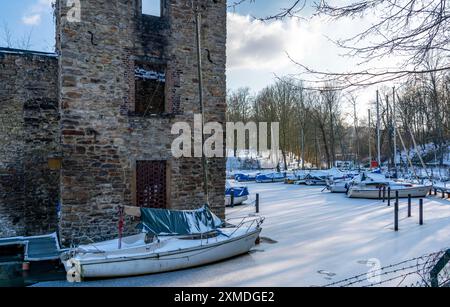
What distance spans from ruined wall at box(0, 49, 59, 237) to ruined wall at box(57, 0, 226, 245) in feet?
6.45

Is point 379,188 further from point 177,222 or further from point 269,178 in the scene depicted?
point 177,222

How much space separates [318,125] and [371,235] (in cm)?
3493

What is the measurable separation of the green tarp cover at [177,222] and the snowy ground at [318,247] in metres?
1.11

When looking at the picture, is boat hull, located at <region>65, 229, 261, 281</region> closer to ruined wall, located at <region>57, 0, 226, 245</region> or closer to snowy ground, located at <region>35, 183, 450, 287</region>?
snowy ground, located at <region>35, 183, 450, 287</region>

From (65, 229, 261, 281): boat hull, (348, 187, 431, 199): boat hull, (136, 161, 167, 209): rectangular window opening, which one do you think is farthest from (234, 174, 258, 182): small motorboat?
(65, 229, 261, 281): boat hull

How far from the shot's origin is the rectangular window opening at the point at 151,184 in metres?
11.7

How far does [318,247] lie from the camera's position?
442 inches

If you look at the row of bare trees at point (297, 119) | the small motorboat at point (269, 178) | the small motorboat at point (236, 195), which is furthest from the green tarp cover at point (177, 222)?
the row of bare trees at point (297, 119)

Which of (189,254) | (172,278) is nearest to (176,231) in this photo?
(189,254)

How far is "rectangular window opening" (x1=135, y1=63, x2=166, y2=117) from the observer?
12149 mm

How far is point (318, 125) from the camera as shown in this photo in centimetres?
4659

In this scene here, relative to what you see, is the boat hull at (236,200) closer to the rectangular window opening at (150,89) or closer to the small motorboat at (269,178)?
the rectangular window opening at (150,89)
